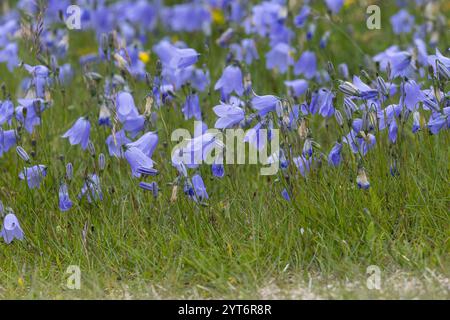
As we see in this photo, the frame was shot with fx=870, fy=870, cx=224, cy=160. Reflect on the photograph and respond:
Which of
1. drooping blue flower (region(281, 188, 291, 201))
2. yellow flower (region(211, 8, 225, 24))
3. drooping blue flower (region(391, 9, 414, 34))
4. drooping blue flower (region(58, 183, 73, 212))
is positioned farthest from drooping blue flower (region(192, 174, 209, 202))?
yellow flower (region(211, 8, 225, 24))

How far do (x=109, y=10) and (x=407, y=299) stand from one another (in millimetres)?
4853

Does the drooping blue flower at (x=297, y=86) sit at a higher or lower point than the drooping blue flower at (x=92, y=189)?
higher

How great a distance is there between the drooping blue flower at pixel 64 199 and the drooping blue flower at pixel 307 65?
236 centimetres

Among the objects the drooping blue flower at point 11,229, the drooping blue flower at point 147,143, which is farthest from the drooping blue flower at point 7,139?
the drooping blue flower at point 147,143

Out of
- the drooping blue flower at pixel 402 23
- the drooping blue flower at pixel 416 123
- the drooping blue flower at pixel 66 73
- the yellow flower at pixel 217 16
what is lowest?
the drooping blue flower at pixel 416 123

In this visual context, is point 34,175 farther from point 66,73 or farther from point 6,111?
point 66,73

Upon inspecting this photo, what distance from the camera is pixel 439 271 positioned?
3.76 m

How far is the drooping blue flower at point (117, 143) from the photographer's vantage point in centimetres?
457

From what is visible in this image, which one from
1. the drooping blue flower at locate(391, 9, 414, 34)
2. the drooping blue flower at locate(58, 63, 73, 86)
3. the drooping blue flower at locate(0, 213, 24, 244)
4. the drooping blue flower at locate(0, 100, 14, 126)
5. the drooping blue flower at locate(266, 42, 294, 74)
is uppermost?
the drooping blue flower at locate(391, 9, 414, 34)

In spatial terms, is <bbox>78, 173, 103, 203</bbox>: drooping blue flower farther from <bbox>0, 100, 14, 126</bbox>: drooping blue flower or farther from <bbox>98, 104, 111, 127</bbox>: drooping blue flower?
<bbox>0, 100, 14, 126</bbox>: drooping blue flower

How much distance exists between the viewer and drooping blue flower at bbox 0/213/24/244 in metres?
4.20

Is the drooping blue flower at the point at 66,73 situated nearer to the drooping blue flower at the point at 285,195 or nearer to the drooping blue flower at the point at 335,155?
the drooping blue flower at the point at 285,195

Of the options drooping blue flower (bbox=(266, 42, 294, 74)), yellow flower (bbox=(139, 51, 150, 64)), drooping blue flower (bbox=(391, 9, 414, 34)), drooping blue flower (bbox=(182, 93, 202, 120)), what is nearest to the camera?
drooping blue flower (bbox=(182, 93, 202, 120))

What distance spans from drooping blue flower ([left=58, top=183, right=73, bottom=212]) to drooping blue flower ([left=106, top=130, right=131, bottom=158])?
1.15 ft
